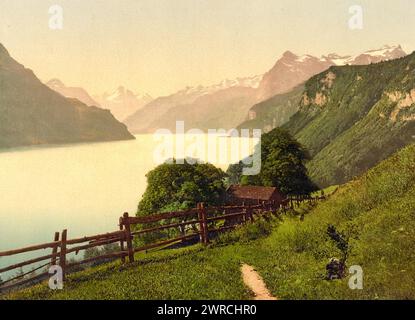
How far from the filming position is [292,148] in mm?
60406

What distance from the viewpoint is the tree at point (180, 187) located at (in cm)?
4147

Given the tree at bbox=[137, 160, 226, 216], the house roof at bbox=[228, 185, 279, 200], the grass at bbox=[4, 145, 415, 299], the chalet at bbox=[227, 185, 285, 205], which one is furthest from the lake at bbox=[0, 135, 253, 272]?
the grass at bbox=[4, 145, 415, 299]

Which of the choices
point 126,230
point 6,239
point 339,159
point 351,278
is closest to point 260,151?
point 126,230

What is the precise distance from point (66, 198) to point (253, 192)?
320 ft

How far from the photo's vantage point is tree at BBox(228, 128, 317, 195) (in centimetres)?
5950

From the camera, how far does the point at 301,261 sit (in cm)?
1488

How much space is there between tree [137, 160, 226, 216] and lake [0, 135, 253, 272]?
55839mm

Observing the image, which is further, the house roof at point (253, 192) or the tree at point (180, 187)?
the house roof at point (253, 192)

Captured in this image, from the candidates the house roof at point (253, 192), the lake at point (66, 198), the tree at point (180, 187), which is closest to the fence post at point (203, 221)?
the tree at point (180, 187)

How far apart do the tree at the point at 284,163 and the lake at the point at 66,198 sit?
43.0m

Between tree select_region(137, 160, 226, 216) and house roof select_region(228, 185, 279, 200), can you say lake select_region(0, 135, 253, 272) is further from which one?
tree select_region(137, 160, 226, 216)

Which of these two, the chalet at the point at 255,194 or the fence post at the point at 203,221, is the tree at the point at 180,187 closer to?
the chalet at the point at 255,194

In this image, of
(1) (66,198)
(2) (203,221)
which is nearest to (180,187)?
(2) (203,221)
